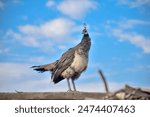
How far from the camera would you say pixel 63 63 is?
506 centimetres

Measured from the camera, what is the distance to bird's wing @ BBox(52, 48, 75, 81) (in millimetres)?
5043

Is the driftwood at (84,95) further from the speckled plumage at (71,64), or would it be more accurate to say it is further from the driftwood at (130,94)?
the speckled plumage at (71,64)

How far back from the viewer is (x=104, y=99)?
4.50 meters

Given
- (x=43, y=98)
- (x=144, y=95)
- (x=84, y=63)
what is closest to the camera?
(x=144, y=95)

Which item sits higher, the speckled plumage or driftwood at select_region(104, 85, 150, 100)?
the speckled plumage

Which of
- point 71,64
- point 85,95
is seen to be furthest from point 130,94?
point 71,64

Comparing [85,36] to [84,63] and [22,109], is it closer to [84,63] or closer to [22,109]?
[84,63]

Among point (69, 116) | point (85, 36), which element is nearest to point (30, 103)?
point (69, 116)

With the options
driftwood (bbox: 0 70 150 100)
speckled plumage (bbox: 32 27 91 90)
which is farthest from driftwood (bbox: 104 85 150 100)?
speckled plumage (bbox: 32 27 91 90)

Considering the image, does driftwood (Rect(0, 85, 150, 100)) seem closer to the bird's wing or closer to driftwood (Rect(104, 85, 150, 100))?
driftwood (Rect(104, 85, 150, 100))

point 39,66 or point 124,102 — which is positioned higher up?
point 39,66

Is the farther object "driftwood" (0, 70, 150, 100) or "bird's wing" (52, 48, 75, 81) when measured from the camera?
"bird's wing" (52, 48, 75, 81)

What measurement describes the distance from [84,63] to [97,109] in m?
0.65

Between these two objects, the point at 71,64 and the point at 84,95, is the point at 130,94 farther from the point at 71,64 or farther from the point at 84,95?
the point at 71,64
